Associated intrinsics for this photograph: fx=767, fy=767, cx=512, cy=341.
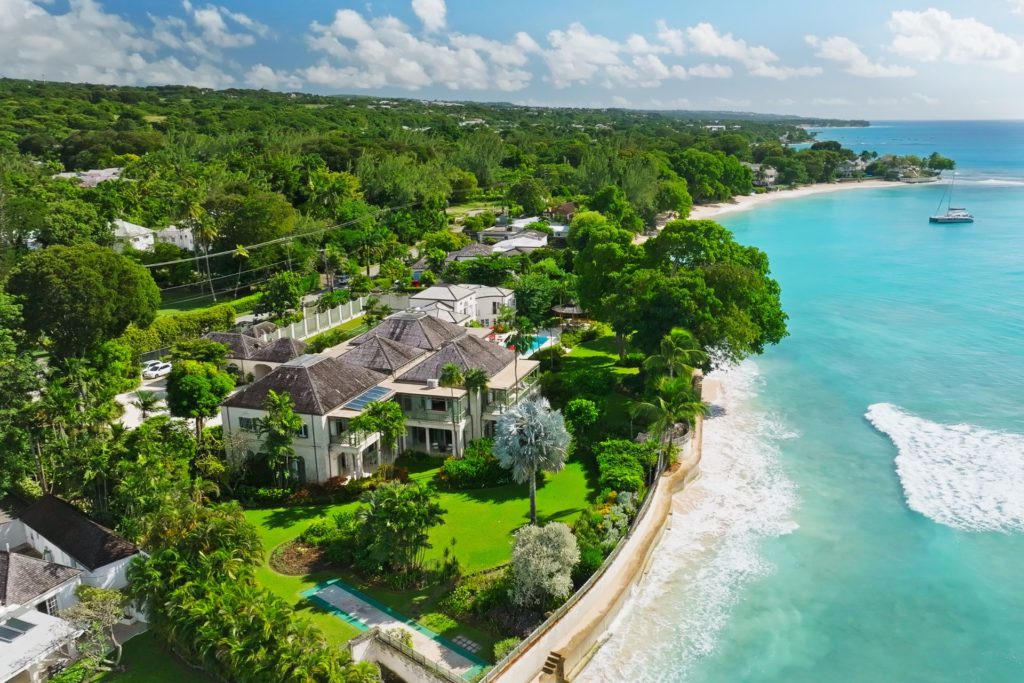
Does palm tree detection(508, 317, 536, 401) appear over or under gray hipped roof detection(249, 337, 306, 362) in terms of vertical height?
over

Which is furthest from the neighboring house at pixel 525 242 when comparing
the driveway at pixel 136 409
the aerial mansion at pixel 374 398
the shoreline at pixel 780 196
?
the shoreline at pixel 780 196

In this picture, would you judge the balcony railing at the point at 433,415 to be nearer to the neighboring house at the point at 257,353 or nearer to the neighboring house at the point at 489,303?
the neighboring house at the point at 257,353

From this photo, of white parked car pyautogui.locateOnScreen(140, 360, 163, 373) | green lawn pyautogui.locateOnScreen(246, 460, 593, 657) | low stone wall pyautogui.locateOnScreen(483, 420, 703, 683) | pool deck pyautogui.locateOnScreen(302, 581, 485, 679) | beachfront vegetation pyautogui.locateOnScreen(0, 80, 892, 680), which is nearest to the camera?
low stone wall pyautogui.locateOnScreen(483, 420, 703, 683)

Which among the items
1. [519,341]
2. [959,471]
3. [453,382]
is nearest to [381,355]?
[453,382]

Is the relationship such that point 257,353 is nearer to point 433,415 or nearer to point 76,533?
point 433,415

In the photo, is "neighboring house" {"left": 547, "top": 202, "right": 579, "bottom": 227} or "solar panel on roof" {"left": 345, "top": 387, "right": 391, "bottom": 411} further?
"neighboring house" {"left": 547, "top": 202, "right": 579, "bottom": 227}

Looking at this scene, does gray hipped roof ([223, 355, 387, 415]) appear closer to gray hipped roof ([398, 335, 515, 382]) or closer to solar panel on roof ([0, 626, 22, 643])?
gray hipped roof ([398, 335, 515, 382])

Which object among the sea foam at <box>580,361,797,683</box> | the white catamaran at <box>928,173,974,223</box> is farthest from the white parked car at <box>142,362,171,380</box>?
the white catamaran at <box>928,173,974,223</box>
